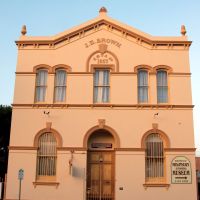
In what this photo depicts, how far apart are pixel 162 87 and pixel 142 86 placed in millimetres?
1313

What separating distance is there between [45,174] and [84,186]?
8.41ft

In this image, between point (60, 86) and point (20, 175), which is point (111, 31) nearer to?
point (60, 86)

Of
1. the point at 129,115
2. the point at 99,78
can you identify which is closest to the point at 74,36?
the point at 99,78

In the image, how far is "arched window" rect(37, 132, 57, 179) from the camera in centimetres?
2170

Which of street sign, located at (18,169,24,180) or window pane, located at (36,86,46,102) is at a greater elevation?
window pane, located at (36,86,46,102)

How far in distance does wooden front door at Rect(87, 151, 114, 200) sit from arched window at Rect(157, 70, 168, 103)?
4.76 meters

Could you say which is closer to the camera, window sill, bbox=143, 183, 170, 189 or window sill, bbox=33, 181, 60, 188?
window sill, bbox=143, 183, 170, 189

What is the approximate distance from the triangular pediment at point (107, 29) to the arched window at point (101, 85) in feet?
9.21

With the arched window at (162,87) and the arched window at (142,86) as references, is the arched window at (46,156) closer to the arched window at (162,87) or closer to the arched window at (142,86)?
the arched window at (142,86)

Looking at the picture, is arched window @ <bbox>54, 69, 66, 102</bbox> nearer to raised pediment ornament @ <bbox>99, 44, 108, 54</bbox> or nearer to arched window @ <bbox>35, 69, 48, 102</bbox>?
arched window @ <bbox>35, 69, 48, 102</bbox>

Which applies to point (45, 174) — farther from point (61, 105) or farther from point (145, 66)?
point (145, 66)

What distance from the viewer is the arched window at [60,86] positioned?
2281 cm

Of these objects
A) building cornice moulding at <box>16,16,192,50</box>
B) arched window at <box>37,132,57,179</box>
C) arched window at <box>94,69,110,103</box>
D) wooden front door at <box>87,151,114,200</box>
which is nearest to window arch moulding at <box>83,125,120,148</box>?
wooden front door at <box>87,151,114,200</box>

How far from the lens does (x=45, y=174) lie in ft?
71.1
